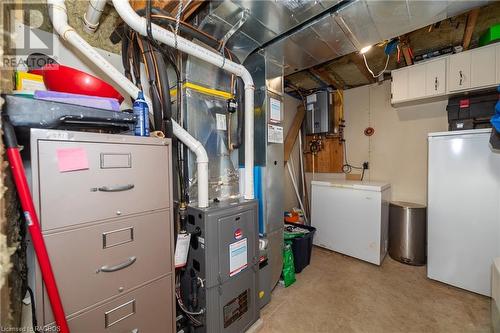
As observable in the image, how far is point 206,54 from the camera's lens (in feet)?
4.57

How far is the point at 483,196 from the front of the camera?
6.15ft

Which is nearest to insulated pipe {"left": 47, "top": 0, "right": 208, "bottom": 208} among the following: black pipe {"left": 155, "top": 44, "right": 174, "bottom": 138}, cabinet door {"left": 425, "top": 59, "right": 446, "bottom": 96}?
black pipe {"left": 155, "top": 44, "right": 174, "bottom": 138}

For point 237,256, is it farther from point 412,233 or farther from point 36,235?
point 412,233

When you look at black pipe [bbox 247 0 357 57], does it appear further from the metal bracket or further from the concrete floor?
the concrete floor

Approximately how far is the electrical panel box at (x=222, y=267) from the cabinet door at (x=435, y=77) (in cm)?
242

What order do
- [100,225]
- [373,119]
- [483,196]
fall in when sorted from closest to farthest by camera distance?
[100,225]
[483,196]
[373,119]

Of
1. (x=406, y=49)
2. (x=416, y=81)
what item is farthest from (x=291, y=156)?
(x=406, y=49)

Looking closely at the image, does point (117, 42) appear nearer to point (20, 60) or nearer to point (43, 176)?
point (20, 60)

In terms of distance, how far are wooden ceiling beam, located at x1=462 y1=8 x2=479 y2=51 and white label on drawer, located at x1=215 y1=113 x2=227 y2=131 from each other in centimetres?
206

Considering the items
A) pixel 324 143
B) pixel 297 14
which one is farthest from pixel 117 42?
pixel 324 143

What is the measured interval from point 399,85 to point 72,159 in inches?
126

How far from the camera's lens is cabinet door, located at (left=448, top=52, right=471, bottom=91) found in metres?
2.06

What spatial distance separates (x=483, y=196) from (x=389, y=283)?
120 cm

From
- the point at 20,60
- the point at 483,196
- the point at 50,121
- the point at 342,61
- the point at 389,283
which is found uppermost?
the point at 342,61
